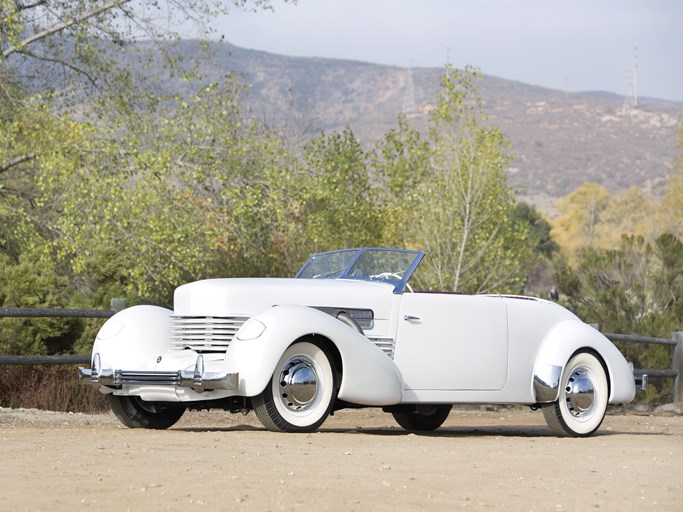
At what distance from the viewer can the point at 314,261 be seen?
1079cm

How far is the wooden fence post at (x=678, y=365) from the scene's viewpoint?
17.1 m

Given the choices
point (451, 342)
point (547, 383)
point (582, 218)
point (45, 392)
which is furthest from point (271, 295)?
point (582, 218)

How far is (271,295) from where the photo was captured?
9.37 metres

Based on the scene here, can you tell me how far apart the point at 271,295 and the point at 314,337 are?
1.73 ft

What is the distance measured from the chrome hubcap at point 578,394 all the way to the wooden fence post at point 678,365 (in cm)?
695

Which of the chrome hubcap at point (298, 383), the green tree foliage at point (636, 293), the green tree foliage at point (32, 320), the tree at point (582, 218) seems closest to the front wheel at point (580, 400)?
the chrome hubcap at point (298, 383)

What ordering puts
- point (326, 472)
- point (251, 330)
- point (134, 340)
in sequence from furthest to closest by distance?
point (134, 340) → point (251, 330) → point (326, 472)

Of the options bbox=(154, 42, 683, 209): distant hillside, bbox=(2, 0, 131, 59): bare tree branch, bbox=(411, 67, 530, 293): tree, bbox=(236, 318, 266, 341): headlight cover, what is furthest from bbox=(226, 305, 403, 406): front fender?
Answer: bbox=(154, 42, 683, 209): distant hillside

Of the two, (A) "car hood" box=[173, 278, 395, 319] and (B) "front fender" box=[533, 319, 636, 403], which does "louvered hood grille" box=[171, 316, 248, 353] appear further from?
(B) "front fender" box=[533, 319, 636, 403]

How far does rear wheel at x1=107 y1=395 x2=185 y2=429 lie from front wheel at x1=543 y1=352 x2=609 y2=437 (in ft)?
10.6

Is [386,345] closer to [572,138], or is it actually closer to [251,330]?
[251,330]

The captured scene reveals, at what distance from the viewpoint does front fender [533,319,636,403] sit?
10375 millimetres

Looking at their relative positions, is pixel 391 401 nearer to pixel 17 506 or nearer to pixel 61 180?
pixel 17 506

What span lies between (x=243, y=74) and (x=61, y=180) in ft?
23.1
